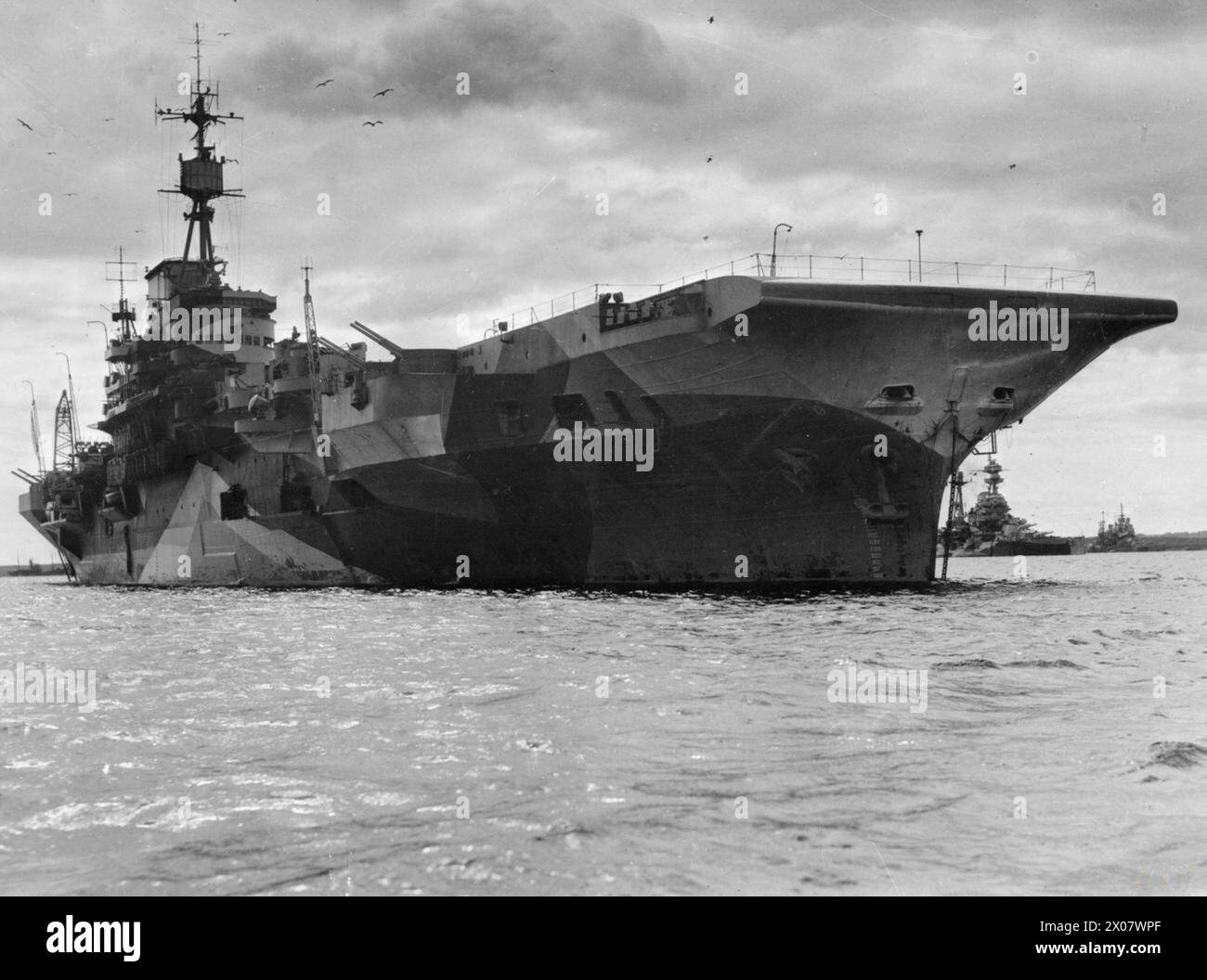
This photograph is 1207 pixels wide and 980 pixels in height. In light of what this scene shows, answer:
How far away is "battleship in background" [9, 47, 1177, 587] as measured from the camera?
23.0 m

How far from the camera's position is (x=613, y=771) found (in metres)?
6.93

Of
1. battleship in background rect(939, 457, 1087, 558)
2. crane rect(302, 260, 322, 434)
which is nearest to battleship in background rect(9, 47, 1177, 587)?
crane rect(302, 260, 322, 434)

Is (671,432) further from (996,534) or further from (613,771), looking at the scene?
(996,534)

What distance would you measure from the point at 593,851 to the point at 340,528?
2731cm

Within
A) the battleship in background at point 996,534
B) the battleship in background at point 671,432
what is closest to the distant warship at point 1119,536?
the battleship in background at point 996,534

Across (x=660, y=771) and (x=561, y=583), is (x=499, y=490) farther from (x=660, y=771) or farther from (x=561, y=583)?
(x=660, y=771)

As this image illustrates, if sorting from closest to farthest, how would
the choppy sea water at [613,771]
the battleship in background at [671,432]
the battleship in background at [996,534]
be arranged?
the choppy sea water at [613,771]
the battleship in background at [671,432]
the battleship in background at [996,534]

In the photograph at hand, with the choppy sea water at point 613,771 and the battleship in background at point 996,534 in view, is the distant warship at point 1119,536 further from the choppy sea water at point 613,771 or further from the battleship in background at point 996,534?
the choppy sea water at point 613,771

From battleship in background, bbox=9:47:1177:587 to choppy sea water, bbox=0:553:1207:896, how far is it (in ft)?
31.6

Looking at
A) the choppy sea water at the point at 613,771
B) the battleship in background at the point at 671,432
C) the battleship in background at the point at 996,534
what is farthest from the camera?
the battleship in background at the point at 996,534

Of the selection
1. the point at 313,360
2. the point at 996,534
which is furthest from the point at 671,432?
the point at 996,534

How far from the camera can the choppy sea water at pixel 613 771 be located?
507 cm

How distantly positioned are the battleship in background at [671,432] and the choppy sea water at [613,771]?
379 inches
